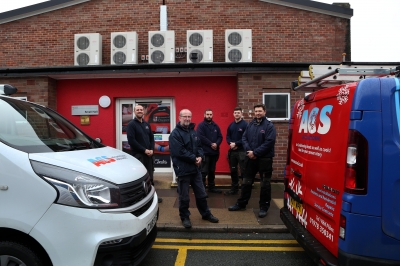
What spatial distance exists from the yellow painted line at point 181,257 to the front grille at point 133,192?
104 centimetres

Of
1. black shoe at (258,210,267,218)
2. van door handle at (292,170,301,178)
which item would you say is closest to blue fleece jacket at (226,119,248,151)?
black shoe at (258,210,267,218)

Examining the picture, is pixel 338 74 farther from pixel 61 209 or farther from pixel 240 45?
pixel 240 45

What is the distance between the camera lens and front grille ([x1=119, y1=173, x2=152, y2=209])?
8.65 ft

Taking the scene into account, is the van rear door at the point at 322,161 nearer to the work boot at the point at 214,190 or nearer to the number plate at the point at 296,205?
the number plate at the point at 296,205

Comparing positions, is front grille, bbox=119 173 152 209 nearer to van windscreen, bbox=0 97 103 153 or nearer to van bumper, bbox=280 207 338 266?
van windscreen, bbox=0 97 103 153

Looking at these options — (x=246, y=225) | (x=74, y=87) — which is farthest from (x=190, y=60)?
(x=246, y=225)

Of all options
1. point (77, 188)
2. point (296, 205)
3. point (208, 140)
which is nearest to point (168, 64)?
point (208, 140)

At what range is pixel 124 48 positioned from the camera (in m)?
8.28

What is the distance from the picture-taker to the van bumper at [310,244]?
247 cm

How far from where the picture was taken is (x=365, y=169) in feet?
7.29

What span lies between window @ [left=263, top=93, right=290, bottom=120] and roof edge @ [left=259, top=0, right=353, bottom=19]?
9.67ft

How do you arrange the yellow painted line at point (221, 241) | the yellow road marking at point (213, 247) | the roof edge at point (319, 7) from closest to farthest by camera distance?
the yellow road marking at point (213, 247) < the yellow painted line at point (221, 241) < the roof edge at point (319, 7)

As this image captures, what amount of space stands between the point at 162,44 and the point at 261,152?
492 centimetres

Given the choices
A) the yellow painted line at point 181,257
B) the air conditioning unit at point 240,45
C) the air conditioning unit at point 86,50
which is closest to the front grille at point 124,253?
the yellow painted line at point 181,257
